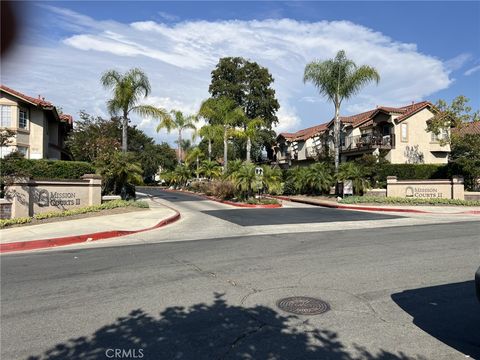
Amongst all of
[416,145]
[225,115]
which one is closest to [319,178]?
[225,115]

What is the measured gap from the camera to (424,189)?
26922mm

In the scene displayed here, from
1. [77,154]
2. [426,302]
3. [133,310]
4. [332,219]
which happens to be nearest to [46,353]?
[133,310]

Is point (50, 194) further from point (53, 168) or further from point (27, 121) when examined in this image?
point (27, 121)

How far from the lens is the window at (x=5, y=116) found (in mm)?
26641

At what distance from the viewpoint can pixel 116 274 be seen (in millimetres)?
7086

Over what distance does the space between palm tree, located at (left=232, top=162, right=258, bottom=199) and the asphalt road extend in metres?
15.4

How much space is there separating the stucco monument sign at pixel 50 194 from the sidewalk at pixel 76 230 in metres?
1.77

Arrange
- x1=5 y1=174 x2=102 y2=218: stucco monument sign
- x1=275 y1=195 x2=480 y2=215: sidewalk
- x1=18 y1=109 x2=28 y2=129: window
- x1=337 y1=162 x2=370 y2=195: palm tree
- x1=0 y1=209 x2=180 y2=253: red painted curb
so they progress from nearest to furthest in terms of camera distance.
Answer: x1=0 y1=209 x2=180 y2=253: red painted curb → x1=5 y1=174 x2=102 y2=218: stucco monument sign → x1=275 y1=195 x2=480 y2=215: sidewalk → x1=18 y1=109 x2=28 y2=129: window → x1=337 y1=162 x2=370 y2=195: palm tree

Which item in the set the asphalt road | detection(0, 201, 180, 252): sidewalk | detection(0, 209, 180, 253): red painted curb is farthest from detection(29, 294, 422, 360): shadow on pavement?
detection(0, 201, 180, 252): sidewalk

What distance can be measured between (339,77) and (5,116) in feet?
76.5

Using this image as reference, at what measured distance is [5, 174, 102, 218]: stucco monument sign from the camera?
49.0 feet

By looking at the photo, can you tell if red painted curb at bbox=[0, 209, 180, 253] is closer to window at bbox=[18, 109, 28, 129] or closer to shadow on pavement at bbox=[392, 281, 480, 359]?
shadow on pavement at bbox=[392, 281, 480, 359]

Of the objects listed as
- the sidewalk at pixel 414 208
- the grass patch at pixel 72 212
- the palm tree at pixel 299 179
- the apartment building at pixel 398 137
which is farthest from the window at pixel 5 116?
the apartment building at pixel 398 137

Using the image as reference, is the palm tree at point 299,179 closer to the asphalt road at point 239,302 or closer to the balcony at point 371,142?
the balcony at point 371,142
